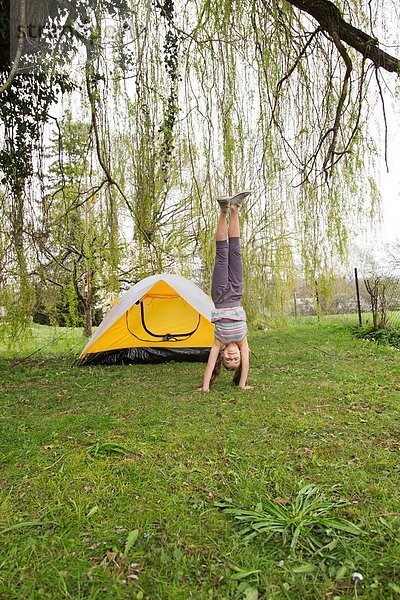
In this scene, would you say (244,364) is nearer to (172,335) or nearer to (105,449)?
(105,449)

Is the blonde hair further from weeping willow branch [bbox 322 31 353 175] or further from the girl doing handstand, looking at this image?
weeping willow branch [bbox 322 31 353 175]

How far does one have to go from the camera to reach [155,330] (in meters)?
5.50

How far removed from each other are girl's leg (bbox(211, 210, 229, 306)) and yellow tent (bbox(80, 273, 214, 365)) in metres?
1.22

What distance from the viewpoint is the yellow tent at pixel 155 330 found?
5.07 meters

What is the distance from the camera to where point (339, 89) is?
251 centimetres

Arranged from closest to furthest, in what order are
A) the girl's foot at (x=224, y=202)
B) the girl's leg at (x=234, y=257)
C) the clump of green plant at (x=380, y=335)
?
the girl's foot at (x=224, y=202)
the girl's leg at (x=234, y=257)
the clump of green plant at (x=380, y=335)

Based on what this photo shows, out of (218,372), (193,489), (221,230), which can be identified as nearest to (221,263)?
(221,230)

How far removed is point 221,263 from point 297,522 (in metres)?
2.26

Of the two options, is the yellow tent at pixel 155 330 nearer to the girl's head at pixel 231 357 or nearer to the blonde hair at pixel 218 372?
the blonde hair at pixel 218 372

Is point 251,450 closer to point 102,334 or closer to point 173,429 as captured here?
point 173,429

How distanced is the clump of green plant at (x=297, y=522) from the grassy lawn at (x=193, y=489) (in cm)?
1

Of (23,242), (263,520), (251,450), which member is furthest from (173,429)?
(23,242)

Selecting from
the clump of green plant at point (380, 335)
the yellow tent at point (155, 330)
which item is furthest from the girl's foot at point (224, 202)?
the clump of green plant at point (380, 335)

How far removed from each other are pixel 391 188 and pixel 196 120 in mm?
1167
